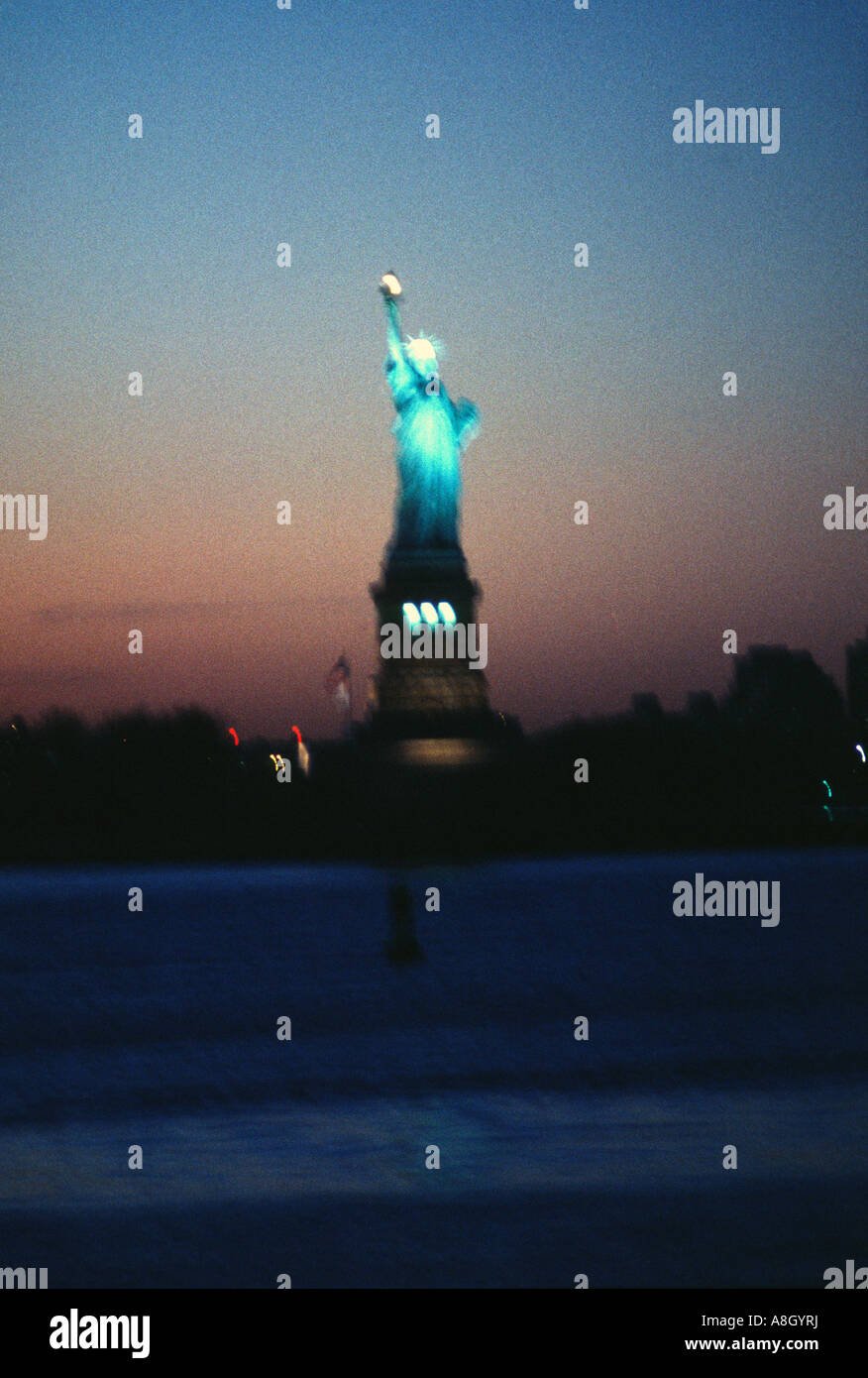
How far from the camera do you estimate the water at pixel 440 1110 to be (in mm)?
7727

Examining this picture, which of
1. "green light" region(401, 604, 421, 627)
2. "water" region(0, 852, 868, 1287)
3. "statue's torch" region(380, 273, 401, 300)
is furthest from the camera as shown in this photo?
"statue's torch" region(380, 273, 401, 300)

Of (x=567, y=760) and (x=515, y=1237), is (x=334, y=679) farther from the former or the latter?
(x=515, y=1237)

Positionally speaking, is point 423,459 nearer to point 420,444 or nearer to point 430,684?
point 420,444

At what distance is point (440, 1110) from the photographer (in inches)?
425

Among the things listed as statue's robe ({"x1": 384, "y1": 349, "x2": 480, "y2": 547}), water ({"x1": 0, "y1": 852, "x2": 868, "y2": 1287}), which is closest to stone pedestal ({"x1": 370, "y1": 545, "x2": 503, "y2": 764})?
Answer: statue's robe ({"x1": 384, "y1": 349, "x2": 480, "y2": 547})

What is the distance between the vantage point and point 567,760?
2324 inches

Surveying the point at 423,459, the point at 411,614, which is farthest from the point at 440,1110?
the point at 423,459

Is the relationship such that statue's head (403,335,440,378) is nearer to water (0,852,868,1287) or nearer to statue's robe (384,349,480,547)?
statue's robe (384,349,480,547)

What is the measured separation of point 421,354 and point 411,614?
7.77 m

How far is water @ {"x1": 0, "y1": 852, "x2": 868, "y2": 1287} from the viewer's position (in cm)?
773

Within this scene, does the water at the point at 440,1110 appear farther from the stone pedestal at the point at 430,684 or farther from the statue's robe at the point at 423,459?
the statue's robe at the point at 423,459

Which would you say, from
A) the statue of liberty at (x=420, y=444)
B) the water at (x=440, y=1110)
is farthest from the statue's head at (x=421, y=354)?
the water at (x=440, y=1110)
